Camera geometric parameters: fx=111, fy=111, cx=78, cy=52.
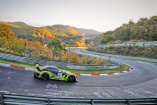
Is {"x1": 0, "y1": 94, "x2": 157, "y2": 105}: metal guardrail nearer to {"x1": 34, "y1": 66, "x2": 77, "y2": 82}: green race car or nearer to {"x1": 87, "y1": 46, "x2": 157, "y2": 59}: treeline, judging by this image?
{"x1": 34, "y1": 66, "x2": 77, "y2": 82}: green race car

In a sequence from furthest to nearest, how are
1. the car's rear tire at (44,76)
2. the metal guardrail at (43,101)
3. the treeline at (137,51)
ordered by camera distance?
the treeline at (137,51), the car's rear tire at (44,76), the metal guardrail at (43,101)

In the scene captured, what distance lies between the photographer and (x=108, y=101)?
4074mm

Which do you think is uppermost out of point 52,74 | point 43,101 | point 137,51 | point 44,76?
point 137,51

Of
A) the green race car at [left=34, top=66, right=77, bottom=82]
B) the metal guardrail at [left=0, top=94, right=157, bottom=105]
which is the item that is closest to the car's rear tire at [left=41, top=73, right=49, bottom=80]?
the green race car at [left=34, top=66, right=77, bottom=82]

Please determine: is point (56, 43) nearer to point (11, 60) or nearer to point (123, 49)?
point (123, 49)

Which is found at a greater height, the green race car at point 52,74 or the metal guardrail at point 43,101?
the metal guardrail at point 43,101

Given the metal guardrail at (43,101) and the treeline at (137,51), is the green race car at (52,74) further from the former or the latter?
the treeline at (137,51)

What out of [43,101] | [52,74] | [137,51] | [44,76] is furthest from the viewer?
[137,51]

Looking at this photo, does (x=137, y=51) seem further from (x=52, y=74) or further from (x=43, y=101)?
(x=43, y=101)

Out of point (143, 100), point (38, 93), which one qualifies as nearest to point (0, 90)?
point (38, 93)

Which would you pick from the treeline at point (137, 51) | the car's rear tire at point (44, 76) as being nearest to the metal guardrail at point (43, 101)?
the car's rear tire at point (44, 76)

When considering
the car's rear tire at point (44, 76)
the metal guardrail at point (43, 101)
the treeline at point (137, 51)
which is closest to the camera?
the metal guardrail at point (43, 101)


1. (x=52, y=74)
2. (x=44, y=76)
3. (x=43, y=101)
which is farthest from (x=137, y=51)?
(x=43, y=101)

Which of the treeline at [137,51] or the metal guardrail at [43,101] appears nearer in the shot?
the metal guardrail at [43,101]
